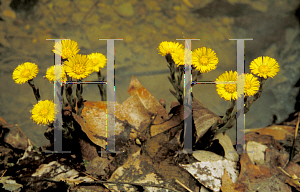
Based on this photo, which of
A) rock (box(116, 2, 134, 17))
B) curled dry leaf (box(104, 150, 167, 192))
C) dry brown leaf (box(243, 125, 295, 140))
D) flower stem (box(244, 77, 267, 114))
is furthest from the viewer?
rock (box(116, 2, 134, 17))

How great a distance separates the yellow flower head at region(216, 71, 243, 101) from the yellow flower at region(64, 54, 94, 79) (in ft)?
1.56

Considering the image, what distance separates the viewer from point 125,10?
129 centimetres

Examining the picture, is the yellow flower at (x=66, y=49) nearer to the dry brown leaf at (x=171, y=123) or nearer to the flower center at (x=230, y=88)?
the dry brown leaf at (x=171, y=123)

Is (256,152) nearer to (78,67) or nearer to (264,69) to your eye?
(264,69)

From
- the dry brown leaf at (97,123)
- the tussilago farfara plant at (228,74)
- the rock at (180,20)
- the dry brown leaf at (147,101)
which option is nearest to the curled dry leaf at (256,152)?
the tussilago farfara plant at (228,74)

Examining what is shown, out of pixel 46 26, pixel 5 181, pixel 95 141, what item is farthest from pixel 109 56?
pixel 5 181

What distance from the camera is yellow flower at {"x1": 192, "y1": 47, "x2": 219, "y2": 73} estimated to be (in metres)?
0.89

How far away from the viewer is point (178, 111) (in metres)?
0.92

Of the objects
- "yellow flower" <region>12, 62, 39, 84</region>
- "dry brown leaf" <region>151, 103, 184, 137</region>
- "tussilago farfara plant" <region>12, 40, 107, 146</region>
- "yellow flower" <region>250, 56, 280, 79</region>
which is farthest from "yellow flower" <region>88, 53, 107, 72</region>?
"yellow flower" <region>250, 56, 280, 79</region>

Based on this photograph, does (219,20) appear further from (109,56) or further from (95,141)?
(95,141)

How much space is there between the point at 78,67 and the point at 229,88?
1.77ft

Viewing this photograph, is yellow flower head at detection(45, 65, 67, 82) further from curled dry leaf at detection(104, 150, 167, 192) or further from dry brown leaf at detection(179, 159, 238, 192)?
dry brown leaf at detection(179, 159, 238, 192)

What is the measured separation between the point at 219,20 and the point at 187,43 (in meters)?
0.37

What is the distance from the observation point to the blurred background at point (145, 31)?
1.29m
